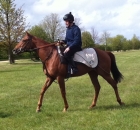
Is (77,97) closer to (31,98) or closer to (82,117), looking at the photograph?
(31,98)

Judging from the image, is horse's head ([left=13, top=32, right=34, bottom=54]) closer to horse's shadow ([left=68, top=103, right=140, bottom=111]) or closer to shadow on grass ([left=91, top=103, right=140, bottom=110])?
horse's shadow ([left=68, top=103, right=140, bottom=111])

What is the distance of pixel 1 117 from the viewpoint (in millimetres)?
7645

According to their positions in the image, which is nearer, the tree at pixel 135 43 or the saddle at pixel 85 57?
the saddle at pixel 85 57

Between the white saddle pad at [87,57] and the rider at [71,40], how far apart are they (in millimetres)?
166

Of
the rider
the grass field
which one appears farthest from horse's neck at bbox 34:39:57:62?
the grass field

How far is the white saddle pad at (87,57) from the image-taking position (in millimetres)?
8336

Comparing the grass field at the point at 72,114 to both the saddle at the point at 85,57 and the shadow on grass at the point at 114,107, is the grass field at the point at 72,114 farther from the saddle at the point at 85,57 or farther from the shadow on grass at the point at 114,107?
the saddle at the point at 85,57

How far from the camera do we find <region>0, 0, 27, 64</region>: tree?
41844mm

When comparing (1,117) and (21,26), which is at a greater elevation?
(21,26)

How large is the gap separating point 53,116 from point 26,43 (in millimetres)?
2489

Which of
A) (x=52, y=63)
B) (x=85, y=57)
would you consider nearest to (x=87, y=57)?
(x=85, y=57)

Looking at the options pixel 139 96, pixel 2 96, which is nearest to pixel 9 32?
pixel 2 96

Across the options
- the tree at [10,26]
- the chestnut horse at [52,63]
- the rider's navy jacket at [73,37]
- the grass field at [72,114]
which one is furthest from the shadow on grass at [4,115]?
the tree at [10,26]

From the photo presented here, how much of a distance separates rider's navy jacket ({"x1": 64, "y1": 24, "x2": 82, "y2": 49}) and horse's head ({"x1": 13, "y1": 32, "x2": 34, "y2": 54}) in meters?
1.20
